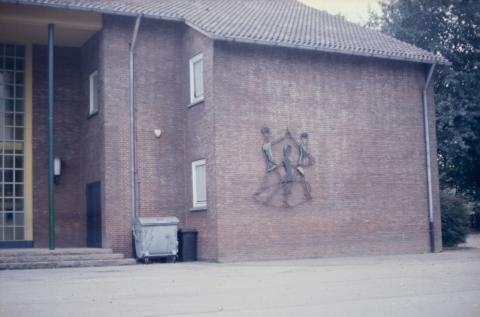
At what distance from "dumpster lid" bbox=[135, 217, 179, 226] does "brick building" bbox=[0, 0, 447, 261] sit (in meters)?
0.82

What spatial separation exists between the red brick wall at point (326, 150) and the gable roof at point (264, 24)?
19.7 inches

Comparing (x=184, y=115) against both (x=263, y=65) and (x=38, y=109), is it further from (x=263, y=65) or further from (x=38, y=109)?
(x=38, y=109)

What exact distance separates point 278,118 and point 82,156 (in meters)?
6.69

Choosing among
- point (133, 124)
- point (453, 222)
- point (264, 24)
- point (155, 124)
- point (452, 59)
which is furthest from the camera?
point (452, 59)

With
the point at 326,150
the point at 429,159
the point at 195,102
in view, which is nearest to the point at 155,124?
the point at 195,102

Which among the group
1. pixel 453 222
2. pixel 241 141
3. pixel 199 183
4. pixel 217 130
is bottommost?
pixel 453 222

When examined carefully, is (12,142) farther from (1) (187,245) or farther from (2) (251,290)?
(2) (251,290)

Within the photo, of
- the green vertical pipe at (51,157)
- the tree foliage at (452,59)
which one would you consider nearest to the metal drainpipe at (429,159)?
the tree foliage at (452,59)

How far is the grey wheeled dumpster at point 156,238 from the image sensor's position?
1964 centimetres

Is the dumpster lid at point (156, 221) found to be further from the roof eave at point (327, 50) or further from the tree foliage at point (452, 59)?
the tree foliage at point (452, 59)

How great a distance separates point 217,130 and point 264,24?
14.7 feet

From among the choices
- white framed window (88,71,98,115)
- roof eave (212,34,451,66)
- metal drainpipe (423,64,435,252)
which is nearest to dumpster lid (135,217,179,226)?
white framed window (88,71,98,115)

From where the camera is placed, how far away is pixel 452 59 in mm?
→ 31250

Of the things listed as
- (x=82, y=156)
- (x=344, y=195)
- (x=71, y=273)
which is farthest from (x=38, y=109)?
(x=344, y=195)
